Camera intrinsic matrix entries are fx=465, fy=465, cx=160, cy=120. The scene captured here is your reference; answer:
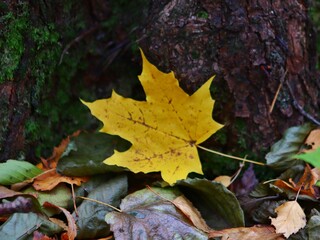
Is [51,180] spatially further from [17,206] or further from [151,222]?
[151,222]

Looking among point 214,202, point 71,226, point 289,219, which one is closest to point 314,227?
point 289,219

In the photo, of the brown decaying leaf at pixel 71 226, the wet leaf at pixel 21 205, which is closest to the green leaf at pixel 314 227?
the brown decaying leaf at pixel 71 226

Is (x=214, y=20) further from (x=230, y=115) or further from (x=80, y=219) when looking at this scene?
(x=80, y=219)

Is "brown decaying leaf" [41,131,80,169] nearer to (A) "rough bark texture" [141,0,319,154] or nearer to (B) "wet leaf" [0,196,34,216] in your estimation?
(B) "wet leaf" [0,196,34,216]

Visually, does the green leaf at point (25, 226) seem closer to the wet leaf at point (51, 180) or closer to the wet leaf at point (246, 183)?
the wet leaf at point (51, 180)

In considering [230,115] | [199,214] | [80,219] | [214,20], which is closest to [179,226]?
[199,214]

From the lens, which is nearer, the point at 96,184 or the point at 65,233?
the point at 65,233
